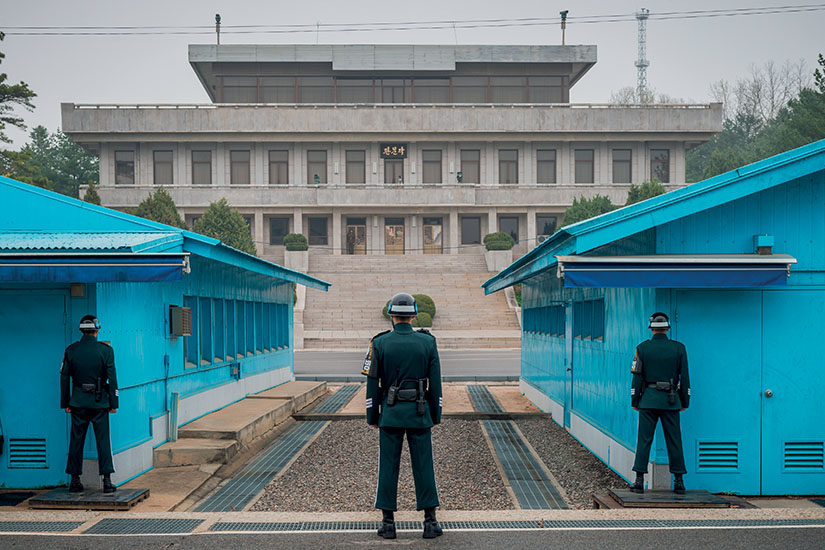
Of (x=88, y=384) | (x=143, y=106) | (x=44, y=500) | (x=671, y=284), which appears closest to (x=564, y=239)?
(x=671, y=284)

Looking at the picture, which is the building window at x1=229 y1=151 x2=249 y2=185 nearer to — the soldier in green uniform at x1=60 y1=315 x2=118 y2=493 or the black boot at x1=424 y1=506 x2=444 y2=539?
the soldier in green uniform at x1=60 y1=315 x2=118 y2=493

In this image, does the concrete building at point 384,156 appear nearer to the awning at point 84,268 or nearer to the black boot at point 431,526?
the awning at point 84,268

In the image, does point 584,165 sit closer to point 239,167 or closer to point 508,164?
point 508,164

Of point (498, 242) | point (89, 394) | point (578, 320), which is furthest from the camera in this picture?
point (498, 242)

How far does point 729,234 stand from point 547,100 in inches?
2204

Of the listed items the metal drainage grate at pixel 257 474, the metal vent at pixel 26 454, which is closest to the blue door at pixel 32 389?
the metal vent at pixel 26 454

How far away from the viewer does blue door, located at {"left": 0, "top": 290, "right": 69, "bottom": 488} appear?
9250 millimetres

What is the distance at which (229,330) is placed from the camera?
15.5m

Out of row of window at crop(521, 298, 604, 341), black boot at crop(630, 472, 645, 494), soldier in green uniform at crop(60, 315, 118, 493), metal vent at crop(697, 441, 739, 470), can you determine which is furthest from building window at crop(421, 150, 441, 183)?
black boot at crop(630, 472, 645, 494)

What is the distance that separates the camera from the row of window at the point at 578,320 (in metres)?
11.2

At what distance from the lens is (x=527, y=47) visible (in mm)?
62125

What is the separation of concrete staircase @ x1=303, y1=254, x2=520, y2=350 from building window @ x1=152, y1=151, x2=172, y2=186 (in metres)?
13.9

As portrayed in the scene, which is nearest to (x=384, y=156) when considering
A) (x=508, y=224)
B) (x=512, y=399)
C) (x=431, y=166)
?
(x=431, y=166)

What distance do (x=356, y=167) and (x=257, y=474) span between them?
162ft
